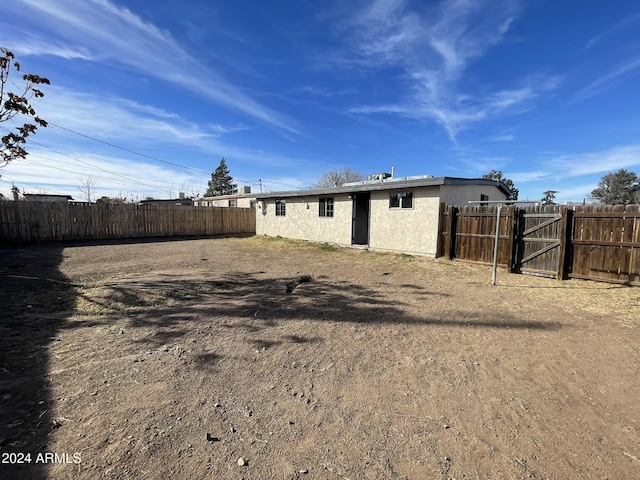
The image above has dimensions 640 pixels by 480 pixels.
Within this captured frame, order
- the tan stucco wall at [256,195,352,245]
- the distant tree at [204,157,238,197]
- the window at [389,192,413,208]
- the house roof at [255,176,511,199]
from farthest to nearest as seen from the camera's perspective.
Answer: the distant tree at [204,157,238,197]
the tan stucco wall at [256,195,352,245]
the window at [389,192,413,208]
the house roof at [255,176,511,199]

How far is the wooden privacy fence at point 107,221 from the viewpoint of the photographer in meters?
12.6

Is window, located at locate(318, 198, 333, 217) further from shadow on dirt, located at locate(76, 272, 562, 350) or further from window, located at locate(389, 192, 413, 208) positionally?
shadow on dirt, located at locate(76, 272, 562, 350)

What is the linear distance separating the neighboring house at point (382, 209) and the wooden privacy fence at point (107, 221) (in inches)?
208

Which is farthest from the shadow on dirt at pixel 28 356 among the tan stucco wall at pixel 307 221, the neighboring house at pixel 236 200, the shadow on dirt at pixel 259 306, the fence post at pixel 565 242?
the neighboring house at pixel 236 200

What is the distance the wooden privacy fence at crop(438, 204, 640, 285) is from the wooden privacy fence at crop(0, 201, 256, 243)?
15115mm

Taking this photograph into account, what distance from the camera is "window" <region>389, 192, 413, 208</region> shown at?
1103 centimetres

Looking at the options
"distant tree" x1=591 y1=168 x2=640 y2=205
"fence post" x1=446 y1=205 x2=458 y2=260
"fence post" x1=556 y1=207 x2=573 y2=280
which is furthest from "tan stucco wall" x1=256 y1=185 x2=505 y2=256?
"distant tree" x1=591 y1=168 x2=640 y2=205

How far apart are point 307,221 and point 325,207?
4.72ft

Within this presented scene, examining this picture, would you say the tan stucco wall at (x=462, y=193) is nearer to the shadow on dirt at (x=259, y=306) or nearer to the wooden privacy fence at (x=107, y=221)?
the shadow on dirt at (x=259, y=306)

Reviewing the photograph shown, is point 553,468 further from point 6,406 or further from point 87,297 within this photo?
point 87,297

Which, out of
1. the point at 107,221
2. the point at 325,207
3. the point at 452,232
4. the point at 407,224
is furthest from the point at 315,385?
the point at 107,221

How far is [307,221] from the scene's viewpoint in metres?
15.4

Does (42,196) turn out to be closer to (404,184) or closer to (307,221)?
(307,221)

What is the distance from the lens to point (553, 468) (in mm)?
1903
